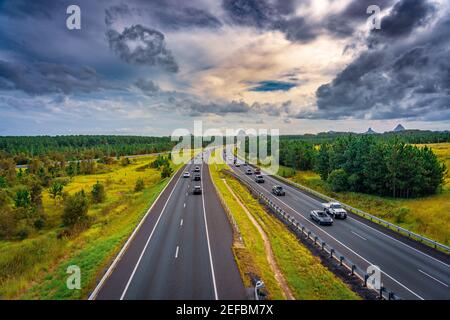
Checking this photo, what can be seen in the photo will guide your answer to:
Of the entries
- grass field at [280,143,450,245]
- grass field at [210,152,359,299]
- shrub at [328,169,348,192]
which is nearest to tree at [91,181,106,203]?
grass field at [210,152,359,299]

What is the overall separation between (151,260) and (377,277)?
15.9 meters

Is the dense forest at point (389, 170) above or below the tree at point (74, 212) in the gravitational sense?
above

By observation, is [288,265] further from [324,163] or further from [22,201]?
[324,163]

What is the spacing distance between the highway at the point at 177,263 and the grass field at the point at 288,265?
156 centimetres

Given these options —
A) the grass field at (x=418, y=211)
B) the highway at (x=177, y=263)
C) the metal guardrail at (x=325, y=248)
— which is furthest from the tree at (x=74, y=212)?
the grass field at (x=418, y=211)

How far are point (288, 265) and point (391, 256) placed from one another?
9.25 metres

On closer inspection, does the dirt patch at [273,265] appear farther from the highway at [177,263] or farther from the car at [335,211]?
the car at [335,211]

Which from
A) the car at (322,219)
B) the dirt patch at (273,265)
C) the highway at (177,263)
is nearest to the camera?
the highway at (177,263)

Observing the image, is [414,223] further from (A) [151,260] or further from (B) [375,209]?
(A) [151,260]

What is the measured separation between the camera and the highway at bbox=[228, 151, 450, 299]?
1948 centimetres

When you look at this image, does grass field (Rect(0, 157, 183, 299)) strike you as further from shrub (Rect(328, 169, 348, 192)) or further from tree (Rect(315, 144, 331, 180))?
tree (Rect(315, 144, 331, 180))

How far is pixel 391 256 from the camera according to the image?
24953 millimetres

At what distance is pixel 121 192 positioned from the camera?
6738 centimetres

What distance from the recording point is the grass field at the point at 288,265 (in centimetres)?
1841
